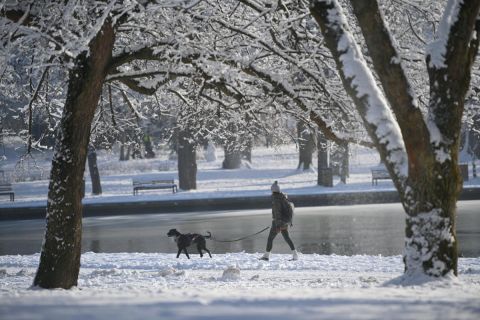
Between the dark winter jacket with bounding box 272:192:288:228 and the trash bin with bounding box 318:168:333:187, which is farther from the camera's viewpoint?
the trash bin with bounding box 318:168:333:187

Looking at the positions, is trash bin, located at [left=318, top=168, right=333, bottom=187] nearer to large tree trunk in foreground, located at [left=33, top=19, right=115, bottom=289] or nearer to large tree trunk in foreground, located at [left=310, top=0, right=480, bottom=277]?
large tree trunk in foreground, located at [left=33, top=19, right=115, bottom=289]

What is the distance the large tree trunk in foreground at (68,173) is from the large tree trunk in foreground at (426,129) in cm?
342

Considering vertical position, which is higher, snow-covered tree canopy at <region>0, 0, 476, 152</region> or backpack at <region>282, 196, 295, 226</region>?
snow-covered tree canopy at <region>0, 0, 476, 152</region>

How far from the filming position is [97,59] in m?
8.70

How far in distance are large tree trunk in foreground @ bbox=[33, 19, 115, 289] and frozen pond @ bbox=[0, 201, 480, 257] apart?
274 inches

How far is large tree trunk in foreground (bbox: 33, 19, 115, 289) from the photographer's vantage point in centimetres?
859

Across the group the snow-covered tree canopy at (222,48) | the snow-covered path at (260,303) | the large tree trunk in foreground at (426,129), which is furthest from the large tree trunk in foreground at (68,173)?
the large tree trunk in foreground at (426,129)

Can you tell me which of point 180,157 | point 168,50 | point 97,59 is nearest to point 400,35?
point 168,50

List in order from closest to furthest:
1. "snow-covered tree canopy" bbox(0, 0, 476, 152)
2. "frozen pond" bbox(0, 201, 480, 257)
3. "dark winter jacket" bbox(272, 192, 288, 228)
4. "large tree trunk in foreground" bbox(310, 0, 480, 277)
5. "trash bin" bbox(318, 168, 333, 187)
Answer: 1. "large tree trunk in foreground" bbox(310, 0, 480, 277)
2. "snow-covered tree canopy" bbox(0, 0, 476, 152)
3. "dark winter jacket" bbox(272, 192, 288, 228)
4. "frozen pond" bbox(0, 201, 480, 257)
5. "trash bin" bbox(318, 168, 333, 187)

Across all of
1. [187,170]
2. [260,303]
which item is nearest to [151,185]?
[187,170]

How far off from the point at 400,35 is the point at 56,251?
721 cm

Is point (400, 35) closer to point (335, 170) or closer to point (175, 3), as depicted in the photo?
point (175, 3)

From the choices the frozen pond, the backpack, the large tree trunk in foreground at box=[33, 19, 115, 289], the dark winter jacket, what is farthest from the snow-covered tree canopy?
the frozen pond

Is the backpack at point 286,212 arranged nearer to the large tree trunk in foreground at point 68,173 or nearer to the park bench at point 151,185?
the large tree trunk in foreground at point 68,173
